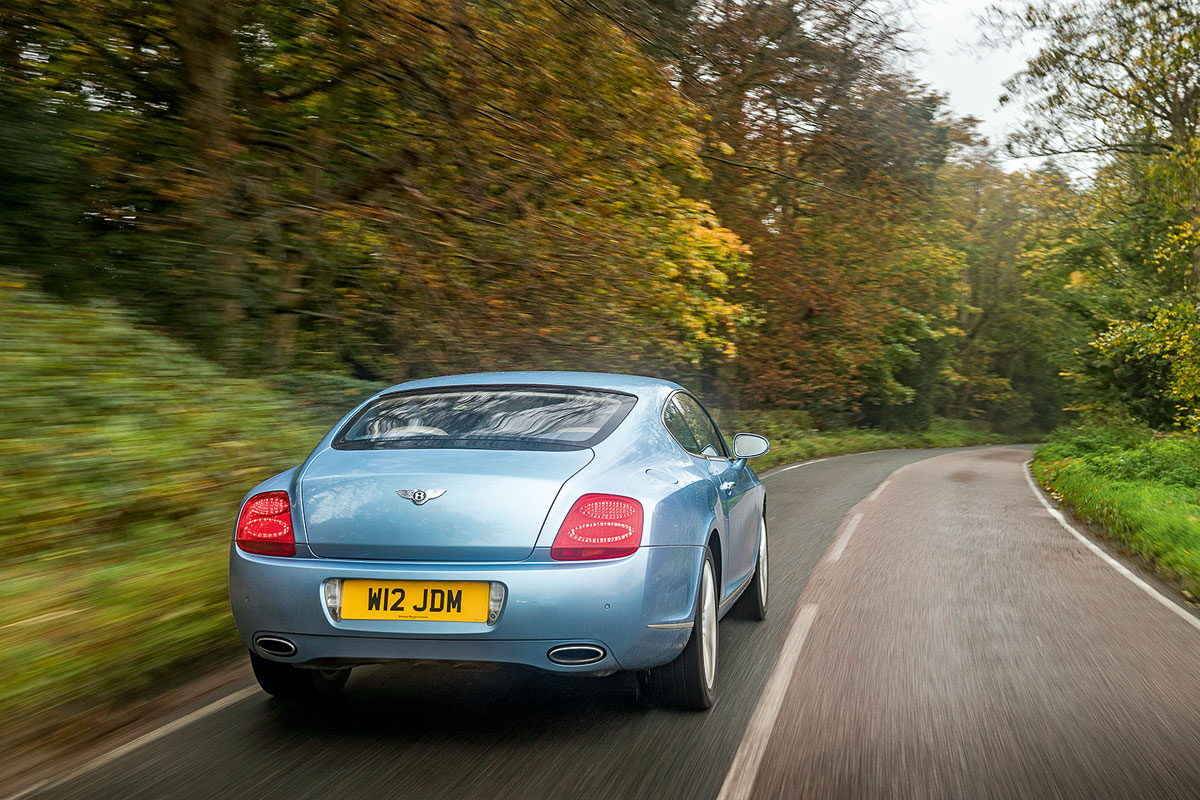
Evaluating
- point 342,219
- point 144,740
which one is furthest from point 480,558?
point 342,219

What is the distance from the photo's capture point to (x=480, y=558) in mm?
3582

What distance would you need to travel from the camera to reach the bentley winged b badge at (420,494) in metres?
3.64

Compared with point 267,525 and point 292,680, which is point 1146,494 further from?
point 267,525

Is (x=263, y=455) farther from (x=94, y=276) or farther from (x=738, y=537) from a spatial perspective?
(x=738, y=537)

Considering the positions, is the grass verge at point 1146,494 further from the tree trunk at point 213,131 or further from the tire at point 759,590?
the tree trunk at point 213,131

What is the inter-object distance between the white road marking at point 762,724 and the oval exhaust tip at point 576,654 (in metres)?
0.62

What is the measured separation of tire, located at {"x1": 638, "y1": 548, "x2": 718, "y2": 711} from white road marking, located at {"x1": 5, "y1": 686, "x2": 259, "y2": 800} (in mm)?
1838

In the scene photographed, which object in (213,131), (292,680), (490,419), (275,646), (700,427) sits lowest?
(292,680)

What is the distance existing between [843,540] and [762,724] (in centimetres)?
625

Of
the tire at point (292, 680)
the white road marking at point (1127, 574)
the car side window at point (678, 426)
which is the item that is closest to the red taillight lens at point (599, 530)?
the car side window at point (678, 426)

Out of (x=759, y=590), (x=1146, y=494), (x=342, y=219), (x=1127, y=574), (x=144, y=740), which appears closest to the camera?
(x=144, y=740)

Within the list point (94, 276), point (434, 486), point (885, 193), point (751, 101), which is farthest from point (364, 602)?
point (885, 193)

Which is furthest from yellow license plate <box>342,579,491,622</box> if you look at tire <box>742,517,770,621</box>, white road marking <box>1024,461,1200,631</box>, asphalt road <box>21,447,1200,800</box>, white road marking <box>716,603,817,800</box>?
white road marking <box>1024,461,1200,631</box>

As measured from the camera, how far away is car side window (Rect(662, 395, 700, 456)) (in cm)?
490
